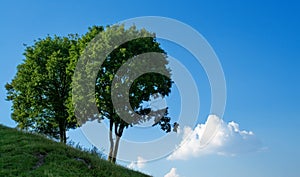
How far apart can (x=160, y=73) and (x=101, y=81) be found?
5.69 m

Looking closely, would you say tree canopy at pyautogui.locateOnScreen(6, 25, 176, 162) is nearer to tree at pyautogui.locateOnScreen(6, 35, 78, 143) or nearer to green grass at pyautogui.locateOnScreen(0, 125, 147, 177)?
tree at pyautogui.locateOnScreen(6, 35, 78, 143)

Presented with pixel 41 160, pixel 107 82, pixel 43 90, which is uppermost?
pixel 43 90

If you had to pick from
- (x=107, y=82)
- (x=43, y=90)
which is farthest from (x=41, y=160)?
(x=43, y=90)

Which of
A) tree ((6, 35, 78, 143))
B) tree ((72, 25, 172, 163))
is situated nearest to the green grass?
tree ((72, 25, 172, 163))

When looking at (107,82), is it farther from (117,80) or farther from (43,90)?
(43,90)

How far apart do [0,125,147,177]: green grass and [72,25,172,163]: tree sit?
396 inches

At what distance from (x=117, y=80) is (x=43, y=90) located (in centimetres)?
1239

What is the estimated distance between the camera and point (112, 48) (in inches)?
1296

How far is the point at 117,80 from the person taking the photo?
31.5 m

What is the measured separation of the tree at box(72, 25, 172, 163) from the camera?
3144 cm

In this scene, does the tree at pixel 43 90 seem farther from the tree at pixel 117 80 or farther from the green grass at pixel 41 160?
the green grass at pixel 41 160

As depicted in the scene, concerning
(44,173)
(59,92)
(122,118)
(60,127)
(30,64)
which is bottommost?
(44,173)

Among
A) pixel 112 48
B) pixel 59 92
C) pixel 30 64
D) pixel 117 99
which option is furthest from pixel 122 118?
pixel 30 64

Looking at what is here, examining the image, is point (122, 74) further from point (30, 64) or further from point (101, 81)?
point (30, 64)
